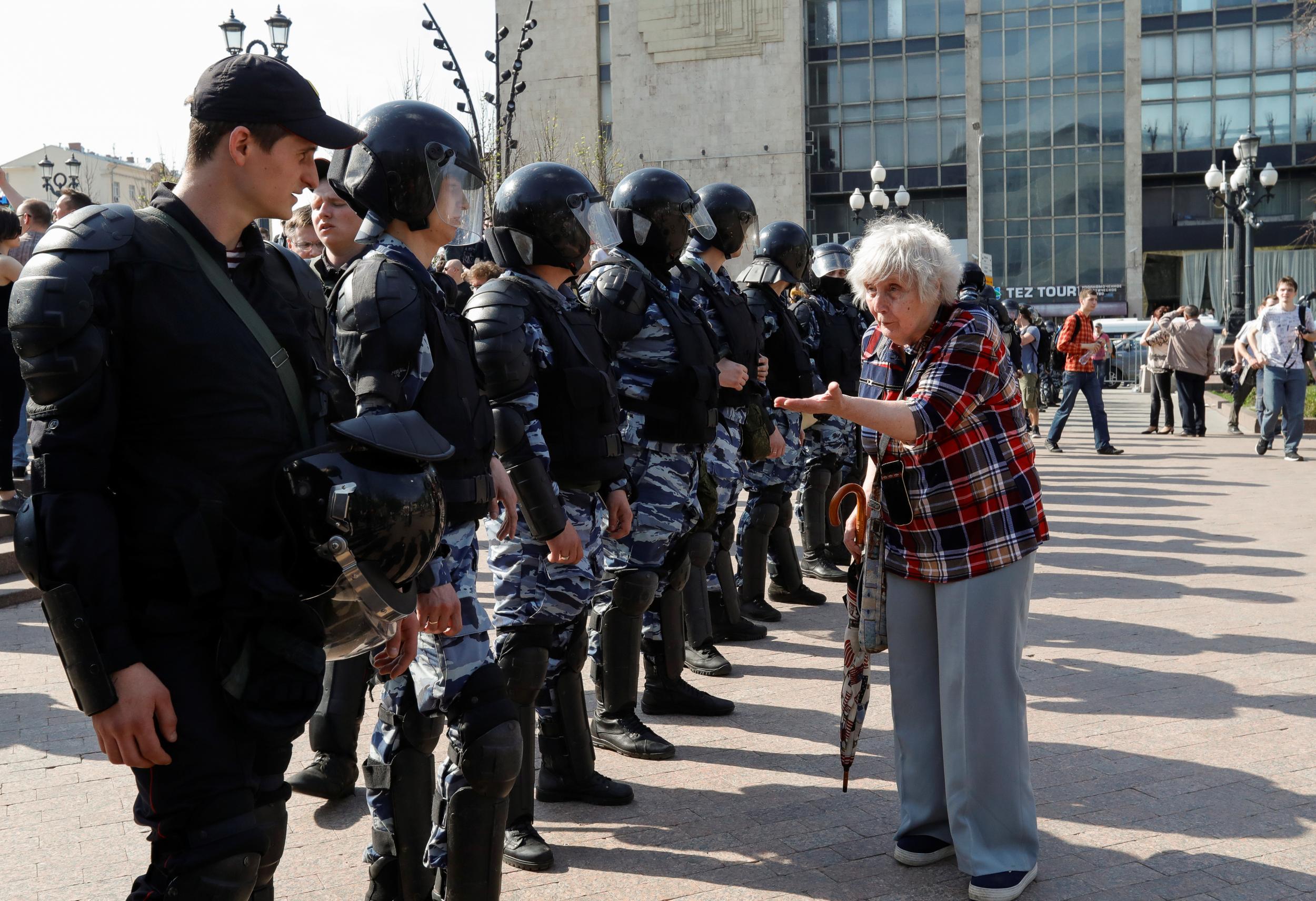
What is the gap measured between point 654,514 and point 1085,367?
12820 millimetres

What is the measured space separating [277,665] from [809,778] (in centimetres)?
265

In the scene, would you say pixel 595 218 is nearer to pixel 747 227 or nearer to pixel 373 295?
pixel 373 295

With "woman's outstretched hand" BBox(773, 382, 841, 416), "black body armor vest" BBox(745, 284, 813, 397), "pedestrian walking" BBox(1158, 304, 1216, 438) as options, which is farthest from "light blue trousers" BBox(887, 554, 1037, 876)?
"pedestrian walking" BBox(1158, 304, 1216, 438)

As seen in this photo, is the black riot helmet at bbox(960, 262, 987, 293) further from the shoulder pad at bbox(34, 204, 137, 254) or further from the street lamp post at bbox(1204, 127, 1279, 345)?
the street lamp post at bbox(1204, 127, 1279, 345)

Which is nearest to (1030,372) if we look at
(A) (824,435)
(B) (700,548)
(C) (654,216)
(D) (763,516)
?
(A) (824,435)

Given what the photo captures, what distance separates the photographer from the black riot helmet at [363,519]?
2293 millimetres

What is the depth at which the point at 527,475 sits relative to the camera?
3787 mm

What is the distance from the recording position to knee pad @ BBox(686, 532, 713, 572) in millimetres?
5523

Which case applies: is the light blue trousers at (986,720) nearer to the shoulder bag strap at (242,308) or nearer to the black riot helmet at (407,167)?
the black riot helmet at (407,167)

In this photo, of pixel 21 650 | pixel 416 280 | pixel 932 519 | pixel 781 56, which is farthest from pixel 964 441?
pixel 781 56

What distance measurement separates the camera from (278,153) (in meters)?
2.49

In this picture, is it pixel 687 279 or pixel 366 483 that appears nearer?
pixel 366 483

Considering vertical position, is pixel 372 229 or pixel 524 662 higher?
pixel 372 229

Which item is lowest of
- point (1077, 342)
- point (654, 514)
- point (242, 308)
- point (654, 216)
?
point (654, 514)
